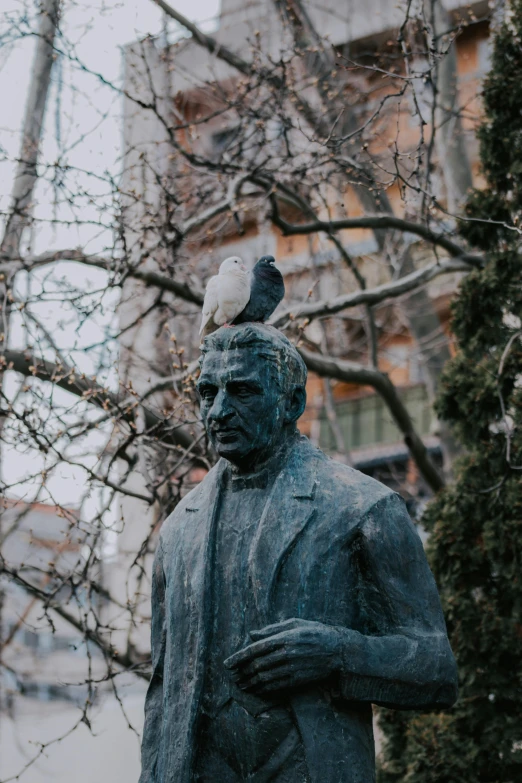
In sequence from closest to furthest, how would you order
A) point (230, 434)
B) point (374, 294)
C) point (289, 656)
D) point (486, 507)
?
point (289, 656) < point (230, 434) < point (486, 507) < point (374, 294)

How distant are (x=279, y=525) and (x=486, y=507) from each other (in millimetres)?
4372

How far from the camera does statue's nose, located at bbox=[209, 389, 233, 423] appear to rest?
3.64 m

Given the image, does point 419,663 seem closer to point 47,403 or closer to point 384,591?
point 384,591

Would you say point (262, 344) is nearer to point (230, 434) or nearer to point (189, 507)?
point (230, 434)

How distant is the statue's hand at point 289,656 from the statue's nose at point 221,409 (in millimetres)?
698

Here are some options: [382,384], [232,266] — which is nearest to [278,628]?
[232,266]

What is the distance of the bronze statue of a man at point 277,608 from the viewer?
333 centimetres

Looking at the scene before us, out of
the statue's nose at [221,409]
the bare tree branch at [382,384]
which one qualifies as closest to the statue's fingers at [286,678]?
the statue's nose at [221,409]

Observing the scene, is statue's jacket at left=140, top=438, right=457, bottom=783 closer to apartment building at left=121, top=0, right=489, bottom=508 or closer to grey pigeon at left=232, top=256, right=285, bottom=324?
grey pigeon at left=232, top=256, right=285, bottom=324

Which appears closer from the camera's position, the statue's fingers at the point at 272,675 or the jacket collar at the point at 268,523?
the statue's fingers at the point at 272,675

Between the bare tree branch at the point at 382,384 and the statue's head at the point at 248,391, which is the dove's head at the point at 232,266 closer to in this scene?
the statue's head at the point at 248,391

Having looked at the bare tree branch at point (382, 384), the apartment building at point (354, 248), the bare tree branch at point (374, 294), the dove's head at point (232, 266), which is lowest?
the dove's head at point (232, 266)

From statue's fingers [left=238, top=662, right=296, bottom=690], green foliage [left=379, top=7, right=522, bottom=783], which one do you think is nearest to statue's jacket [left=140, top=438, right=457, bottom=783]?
statue's fingers [left=238, top=662, right=296, bottom=690]

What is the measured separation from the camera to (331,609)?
136 inches
